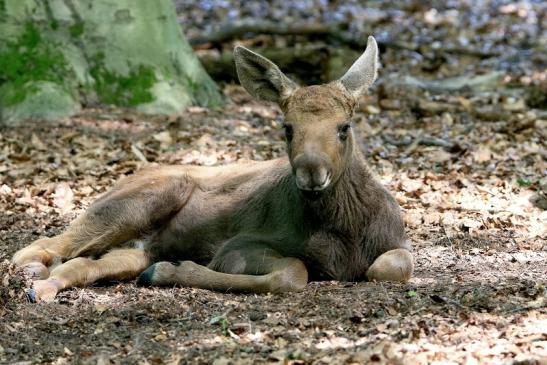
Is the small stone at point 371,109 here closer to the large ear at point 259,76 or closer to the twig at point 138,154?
the twig at point 138,154

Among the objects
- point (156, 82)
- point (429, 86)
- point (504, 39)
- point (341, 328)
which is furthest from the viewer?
point (504, 39)

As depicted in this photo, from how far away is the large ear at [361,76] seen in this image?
25.8 ft

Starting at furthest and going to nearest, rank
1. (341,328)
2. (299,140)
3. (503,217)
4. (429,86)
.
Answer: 1. (429,86)
2. (503,217)
3. (299,140)
4. (341,328)

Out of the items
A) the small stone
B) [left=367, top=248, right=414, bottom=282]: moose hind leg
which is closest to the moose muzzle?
[left=367, top=248, right=414, bottom=282]: moose hind leg

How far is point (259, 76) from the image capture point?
26.4 feet

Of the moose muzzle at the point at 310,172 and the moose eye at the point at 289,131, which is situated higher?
the moose eye at the point at 289,131

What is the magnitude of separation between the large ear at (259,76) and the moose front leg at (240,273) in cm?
128

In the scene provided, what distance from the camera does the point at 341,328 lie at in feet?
20.8

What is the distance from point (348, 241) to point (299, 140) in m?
1.05

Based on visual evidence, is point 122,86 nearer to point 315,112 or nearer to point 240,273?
point 240,273

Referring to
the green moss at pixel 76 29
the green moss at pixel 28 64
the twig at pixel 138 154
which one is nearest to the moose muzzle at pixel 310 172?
the twig at pixel 138 154

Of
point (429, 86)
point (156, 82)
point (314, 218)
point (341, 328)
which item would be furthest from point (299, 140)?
point (429, 86)

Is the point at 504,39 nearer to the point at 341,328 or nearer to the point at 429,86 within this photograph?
the point at 429,86

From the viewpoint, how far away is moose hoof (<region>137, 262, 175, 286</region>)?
768 cm
